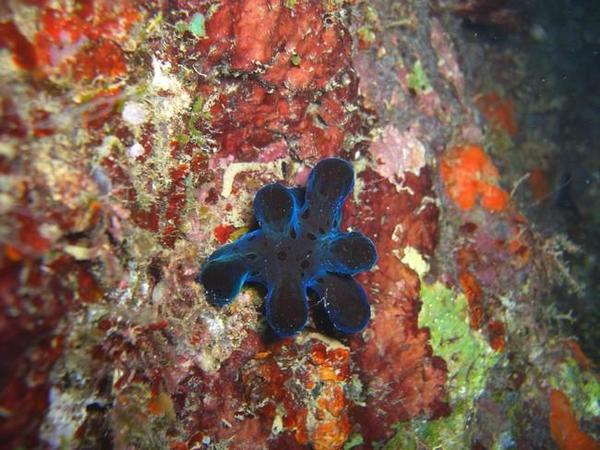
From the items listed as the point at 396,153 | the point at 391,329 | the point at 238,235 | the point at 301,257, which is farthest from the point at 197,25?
the point at 391,329

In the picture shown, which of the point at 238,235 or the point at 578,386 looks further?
the point at 578,386

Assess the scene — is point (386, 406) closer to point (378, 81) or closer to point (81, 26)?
point (378, 81)

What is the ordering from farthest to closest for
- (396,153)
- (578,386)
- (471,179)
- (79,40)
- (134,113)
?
(578,386) → (471,179) → (396,153) → (134,113) → (79,40)

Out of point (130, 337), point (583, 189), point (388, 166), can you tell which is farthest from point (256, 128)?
point (583, 189)

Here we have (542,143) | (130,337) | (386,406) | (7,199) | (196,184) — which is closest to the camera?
(7,199)

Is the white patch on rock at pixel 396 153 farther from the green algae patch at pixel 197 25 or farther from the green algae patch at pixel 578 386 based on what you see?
the green algae patch at pixel 578 386

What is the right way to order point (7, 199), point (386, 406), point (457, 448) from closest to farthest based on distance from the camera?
1. point (7, 199)
2. point (386, 406)
3. point (457, 448)

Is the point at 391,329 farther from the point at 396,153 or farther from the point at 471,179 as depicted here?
the point at 471,179
